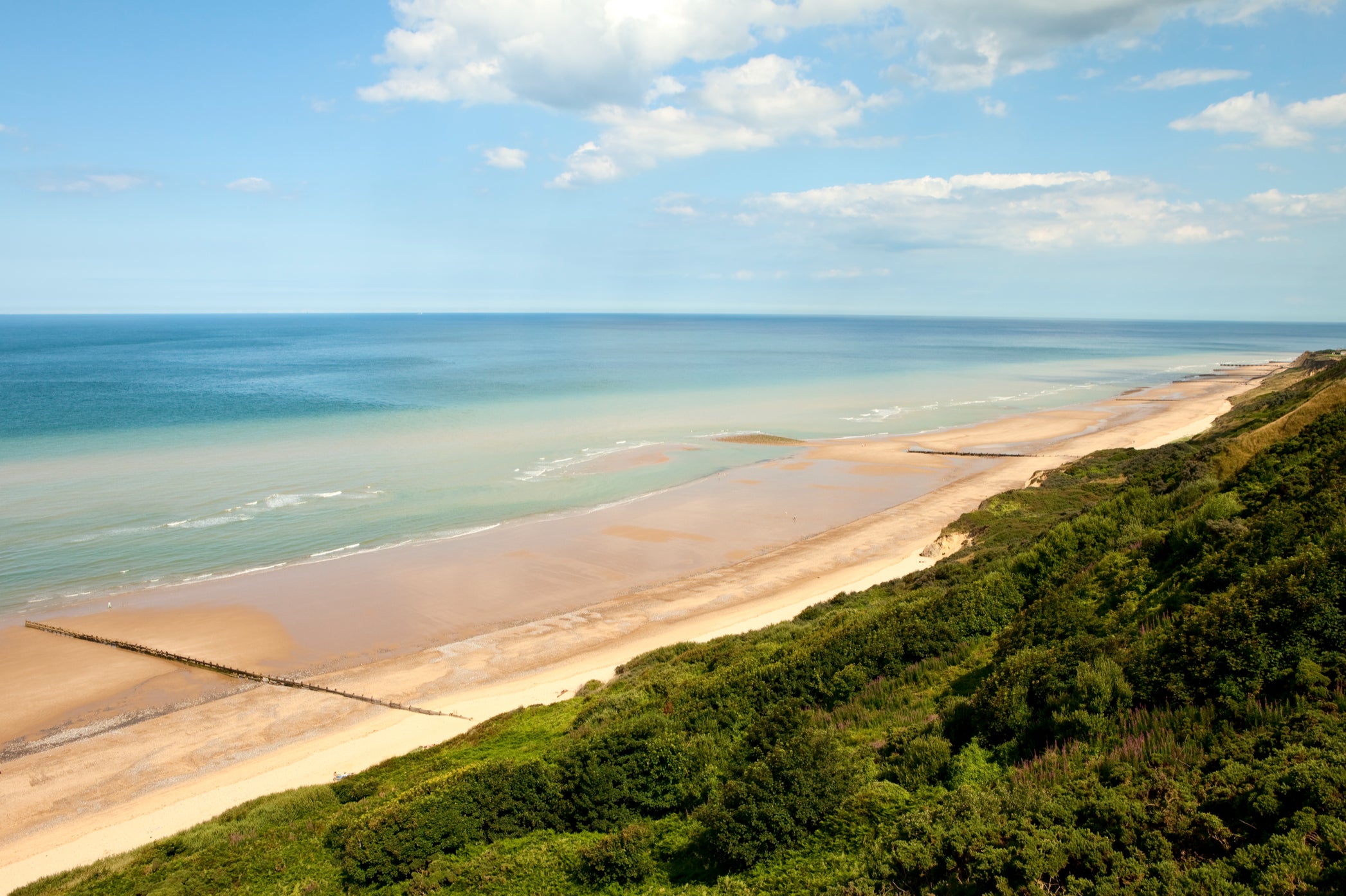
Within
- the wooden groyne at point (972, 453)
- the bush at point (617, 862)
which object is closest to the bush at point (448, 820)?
the bush at point (617, 862)

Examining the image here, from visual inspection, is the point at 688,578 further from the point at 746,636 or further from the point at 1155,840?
the point at 1155,840

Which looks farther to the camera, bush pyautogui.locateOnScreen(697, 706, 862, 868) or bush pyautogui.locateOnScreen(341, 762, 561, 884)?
bush pyautogui.locateOnScreen(341, 762, 561, 884)

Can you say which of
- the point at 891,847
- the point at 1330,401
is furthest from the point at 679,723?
the point at 1330,401

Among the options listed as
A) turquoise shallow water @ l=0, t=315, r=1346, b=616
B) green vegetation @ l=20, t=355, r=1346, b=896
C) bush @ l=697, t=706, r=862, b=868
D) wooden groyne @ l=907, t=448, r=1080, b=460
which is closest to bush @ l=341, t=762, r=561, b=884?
green vegetation @ l=20, t=355, r=1346, b=896

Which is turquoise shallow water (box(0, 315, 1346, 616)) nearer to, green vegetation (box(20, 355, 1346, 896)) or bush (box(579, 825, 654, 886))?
green vegetation (box(20, 355, 1346, 896))

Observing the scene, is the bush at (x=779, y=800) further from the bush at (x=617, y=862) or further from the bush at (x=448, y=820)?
the bush at (x=448, y=820)

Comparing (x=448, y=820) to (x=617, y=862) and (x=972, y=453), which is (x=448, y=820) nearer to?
(x=617, y=862)
